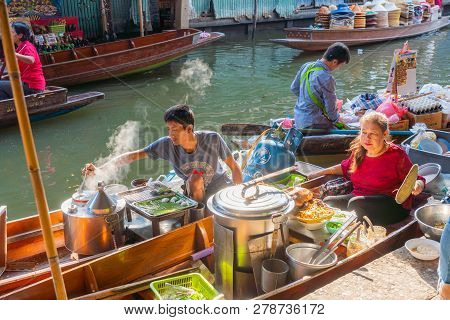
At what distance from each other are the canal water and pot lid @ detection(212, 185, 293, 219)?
375cm

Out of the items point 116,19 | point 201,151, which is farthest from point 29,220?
point 116,19

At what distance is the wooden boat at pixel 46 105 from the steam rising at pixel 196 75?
12.5ft

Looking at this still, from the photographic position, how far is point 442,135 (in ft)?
19.4

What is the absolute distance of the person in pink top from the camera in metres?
7.53

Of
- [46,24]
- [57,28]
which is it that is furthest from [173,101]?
[46,24]

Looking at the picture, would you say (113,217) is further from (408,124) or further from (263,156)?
(408,124)

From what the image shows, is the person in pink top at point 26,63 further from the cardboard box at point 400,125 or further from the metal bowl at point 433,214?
Answer: the metal bowl at point 433,214

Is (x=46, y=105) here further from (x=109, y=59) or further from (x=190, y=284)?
(x=190, y=284)

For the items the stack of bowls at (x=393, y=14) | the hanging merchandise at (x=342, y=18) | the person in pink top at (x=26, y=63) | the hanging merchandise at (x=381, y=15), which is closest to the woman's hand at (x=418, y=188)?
the person in pink top at (x=26, y=63)

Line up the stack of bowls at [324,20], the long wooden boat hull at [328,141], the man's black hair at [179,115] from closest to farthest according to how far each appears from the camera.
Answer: the man's black hair at [179,115] < the long wooden boat hull at [328,141] < the stack of bowls at [324,20]

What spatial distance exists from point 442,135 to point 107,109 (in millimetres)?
7457

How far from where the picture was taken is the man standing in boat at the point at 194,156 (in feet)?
13.0
